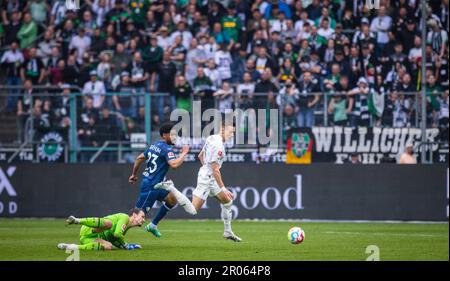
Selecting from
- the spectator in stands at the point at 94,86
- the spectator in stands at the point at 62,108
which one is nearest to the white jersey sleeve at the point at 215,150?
the spectator in stands at the point at 62,108

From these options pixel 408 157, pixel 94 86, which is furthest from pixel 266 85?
pixel 94 86

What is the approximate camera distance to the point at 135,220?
1714cm

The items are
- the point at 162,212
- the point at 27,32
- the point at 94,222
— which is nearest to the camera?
the point at 94,222

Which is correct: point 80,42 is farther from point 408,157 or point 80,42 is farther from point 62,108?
point 408,157

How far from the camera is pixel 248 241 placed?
1952 cm

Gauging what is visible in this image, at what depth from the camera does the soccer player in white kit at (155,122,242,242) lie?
19234 mm

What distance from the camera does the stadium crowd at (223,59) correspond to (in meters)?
26.1

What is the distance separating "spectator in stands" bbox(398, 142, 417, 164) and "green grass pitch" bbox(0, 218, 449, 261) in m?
1.85

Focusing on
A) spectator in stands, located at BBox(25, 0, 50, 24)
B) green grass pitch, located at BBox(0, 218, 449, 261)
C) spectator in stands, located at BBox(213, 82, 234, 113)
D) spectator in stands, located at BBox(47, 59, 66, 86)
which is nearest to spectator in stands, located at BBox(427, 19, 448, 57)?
green grass pitch, located at BBox(0, 218, 449, 261)

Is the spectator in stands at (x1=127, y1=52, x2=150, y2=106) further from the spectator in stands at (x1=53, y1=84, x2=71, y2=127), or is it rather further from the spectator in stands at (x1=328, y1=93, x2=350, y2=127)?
the spectator in stands at (x1=328, y1=93, x2=350, y2=127)

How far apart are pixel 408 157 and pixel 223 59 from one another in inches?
251
